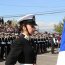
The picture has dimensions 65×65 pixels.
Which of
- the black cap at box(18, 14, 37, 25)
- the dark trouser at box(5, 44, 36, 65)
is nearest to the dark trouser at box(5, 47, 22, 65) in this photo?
the dark trouser at box(5, 44, 36, 65)

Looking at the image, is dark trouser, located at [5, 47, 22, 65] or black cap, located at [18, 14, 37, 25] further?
black cap, located at [18, 14, 37, 25]

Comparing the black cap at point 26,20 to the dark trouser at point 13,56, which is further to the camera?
the black cap at point 26,20

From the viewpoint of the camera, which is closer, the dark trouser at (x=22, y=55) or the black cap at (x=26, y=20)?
the dark trouser at (x=22, y=55)

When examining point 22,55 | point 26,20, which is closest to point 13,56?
point 22,55

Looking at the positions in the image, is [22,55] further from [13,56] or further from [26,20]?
[26,20]

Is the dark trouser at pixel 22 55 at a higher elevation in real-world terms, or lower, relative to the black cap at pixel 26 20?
lower

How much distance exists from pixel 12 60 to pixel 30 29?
47cm

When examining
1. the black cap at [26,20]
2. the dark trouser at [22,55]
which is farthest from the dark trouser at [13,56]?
the black cap at [26,20]

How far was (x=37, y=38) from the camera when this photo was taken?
2523 centimetres

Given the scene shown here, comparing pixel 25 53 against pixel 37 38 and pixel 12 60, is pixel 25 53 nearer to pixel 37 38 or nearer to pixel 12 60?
pixel 12 60

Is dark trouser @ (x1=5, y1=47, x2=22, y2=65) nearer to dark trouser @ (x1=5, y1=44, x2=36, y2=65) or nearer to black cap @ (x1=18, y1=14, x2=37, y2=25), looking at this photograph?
dark trouser @ (x1=5, y1=44, x2=36, y2=65)

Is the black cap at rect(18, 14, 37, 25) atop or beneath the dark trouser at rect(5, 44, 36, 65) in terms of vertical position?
atop

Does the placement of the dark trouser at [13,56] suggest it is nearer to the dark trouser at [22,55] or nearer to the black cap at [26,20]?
the dark trouser at [22,55]

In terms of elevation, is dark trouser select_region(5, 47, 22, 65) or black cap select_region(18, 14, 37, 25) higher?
black cap select_region(18, 14, 37, 25)
